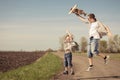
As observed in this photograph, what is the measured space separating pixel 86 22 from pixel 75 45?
1647 millimetres

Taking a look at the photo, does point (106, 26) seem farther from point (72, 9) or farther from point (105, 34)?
point (72, 9)

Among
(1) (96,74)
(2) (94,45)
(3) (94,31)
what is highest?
(3) (94,31)

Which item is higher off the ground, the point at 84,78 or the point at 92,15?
the point at 92,15

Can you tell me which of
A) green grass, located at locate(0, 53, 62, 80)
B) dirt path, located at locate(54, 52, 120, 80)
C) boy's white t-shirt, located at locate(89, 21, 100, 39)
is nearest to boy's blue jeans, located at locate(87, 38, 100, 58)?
boy's white t-shirt, located at locate(89, 21, 100, 39)

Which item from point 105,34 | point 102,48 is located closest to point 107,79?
point 105,34

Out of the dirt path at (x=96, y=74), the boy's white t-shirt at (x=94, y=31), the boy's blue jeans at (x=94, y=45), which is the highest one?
the boy's white t-shirt at (x=94, y=31)

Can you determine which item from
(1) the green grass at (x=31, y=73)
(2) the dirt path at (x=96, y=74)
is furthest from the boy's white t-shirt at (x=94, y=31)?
(1) the green grass at (x=31, y=73)

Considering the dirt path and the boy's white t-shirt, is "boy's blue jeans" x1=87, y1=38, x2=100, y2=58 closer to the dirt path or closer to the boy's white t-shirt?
the boy's white t-shirt

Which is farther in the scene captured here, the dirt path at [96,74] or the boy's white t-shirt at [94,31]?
the dirt path at [96,74]

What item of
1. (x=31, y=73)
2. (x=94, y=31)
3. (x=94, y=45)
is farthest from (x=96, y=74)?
(x=31, y=73)

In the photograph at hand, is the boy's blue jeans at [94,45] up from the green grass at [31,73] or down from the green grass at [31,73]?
up

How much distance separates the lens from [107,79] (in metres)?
14.7

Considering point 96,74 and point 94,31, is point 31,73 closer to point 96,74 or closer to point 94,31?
point 96,74

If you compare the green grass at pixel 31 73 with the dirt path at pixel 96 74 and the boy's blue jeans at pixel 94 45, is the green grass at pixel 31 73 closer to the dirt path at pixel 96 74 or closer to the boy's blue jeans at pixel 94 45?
the dirt path at pixel 96 74
